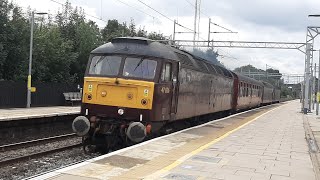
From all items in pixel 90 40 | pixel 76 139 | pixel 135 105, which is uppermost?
pixel 90 40

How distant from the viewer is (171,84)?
1384 centimetres

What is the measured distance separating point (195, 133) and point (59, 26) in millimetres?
32437

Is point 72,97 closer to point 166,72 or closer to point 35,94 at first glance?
point 35,94

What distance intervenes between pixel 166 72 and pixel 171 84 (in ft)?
1.66

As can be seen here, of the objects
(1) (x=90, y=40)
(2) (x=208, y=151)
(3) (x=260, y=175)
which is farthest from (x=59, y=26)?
(3) (x=260, y=175)

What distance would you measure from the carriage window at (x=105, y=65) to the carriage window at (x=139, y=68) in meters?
0.27

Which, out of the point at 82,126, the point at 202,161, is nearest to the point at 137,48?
the point at 82,126

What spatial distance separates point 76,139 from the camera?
698 inches

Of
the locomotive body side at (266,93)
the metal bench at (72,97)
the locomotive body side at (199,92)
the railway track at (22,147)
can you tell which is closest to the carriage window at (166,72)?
the locomotive body side at (199,92)

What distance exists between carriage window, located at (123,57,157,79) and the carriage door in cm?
38

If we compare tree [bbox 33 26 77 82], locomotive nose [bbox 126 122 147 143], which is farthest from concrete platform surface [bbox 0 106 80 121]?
tree [bbox 33 26 77 82]

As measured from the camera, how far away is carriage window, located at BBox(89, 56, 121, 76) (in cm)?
1310

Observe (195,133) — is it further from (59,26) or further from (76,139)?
(59,26)

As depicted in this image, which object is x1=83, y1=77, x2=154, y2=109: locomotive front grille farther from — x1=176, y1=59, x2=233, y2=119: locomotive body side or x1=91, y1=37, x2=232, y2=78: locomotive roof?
x1=176, y1=59, x2=233, y2=119: locomotive body side
